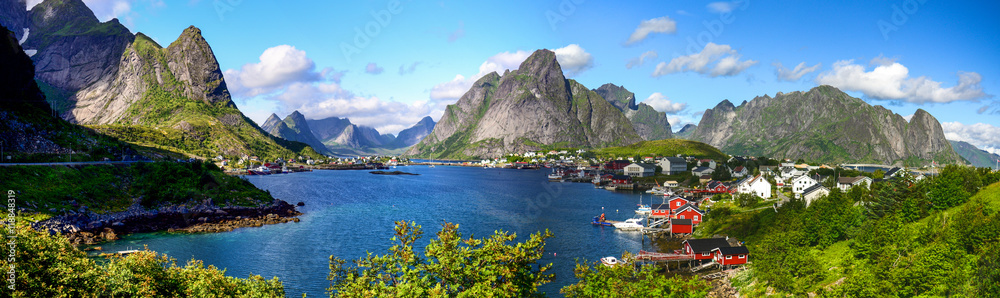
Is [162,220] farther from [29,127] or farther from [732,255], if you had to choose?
[732,255]

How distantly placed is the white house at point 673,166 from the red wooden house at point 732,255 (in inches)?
5469

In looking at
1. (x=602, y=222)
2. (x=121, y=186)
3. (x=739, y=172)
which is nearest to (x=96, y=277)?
(x=602, y=222)

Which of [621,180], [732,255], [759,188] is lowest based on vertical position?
[732,255]

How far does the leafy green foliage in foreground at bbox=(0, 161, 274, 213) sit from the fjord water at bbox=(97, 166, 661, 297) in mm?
12472

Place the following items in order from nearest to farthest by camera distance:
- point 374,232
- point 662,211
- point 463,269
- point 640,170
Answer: point 463,269, point 374,232, point 662,211, point 640,170

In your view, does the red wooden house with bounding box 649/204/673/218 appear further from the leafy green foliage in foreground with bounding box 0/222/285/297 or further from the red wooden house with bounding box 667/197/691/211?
the leafy green foliage in foreground with bounding box 0/222/285/297

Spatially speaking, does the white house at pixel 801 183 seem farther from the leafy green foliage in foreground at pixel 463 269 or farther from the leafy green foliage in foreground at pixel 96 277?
the leafy green foliage in foreground at pixel 96 277

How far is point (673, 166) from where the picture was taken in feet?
604

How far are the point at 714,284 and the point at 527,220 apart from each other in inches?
1751

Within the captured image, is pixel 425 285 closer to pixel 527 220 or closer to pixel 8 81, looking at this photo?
pixel 527 220

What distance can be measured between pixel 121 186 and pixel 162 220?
15252 mm

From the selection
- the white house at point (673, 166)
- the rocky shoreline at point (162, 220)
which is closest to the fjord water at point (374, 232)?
the rocky shoreline at point (162, 220)

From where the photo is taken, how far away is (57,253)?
18000mm

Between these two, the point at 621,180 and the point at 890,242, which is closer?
the point at 890,242
